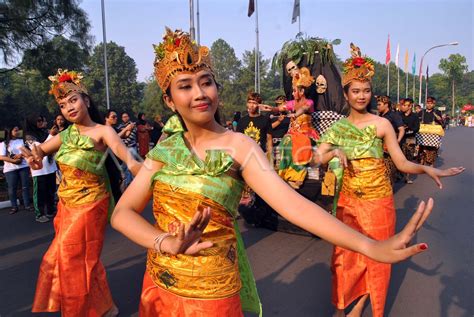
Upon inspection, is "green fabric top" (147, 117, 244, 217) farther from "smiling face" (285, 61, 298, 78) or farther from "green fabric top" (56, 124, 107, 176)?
"smiling face" (285, 61, 298, 78)

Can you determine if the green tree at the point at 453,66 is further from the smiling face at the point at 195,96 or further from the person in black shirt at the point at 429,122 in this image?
the smiling face at the point at 195,96

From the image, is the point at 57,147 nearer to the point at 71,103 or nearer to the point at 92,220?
the point at 71,103

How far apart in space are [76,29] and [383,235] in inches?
523

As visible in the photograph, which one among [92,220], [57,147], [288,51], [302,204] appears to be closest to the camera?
[302,204]

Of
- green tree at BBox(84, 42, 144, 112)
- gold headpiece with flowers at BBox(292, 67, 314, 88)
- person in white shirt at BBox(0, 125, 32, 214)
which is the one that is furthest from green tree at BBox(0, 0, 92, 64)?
green tree at BBox(84, 42, 144, 112)

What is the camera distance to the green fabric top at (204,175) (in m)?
1.56

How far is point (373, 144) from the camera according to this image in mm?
3139

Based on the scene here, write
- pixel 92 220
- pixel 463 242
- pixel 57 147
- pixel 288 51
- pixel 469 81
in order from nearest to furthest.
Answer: pixel 92 220
pixel 57 147
pixel 463 242
pixel 288 51
pixel 469 81

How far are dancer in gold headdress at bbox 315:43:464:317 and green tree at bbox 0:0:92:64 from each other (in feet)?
37.7

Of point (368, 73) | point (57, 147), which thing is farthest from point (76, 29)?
point (368, 73)

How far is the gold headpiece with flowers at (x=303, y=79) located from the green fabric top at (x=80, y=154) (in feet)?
11.0

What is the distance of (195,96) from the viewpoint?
5.22ft

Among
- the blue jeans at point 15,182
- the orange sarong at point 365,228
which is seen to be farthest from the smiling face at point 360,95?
the blue jeans at point 15,182

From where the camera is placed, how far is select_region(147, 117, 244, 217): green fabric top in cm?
156
